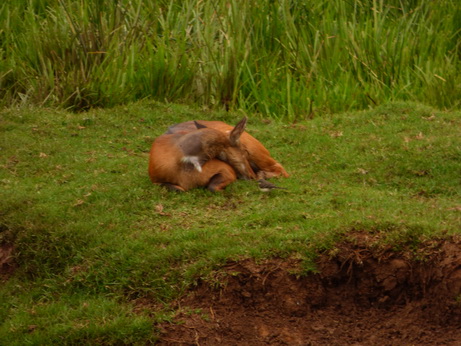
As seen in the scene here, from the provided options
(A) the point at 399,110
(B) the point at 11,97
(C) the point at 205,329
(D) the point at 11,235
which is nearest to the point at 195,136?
(D) the point at 11,235

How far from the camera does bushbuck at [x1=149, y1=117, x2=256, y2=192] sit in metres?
6.04

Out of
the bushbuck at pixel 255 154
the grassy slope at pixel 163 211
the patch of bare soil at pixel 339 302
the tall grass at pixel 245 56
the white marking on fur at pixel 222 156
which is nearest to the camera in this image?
the patch of bare soil at pixel 339 302

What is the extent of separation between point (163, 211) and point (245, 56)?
452 cm

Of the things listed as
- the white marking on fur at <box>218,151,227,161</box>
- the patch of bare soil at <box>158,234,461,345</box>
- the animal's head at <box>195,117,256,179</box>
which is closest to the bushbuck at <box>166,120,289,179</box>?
the animal's head at <box>195,117,256,179</box>

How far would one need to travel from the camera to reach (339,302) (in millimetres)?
4809

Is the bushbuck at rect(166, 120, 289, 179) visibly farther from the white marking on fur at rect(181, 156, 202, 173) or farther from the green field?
the white marking on fur at rect(181, 156, 202, 173)

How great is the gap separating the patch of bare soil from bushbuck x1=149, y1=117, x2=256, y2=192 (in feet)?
4.44

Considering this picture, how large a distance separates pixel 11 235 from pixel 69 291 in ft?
3.05

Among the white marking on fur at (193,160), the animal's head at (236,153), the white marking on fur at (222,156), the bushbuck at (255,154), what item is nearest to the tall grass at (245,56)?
the bushbuck at (255,154)

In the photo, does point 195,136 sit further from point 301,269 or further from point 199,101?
point 199,101

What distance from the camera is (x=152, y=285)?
4.84 meters

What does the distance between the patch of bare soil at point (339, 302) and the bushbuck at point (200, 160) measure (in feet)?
4.44

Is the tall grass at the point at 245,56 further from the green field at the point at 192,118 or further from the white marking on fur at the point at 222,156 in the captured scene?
the white marking on fur at the point at 222,156

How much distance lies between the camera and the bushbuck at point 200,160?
6.04 m
